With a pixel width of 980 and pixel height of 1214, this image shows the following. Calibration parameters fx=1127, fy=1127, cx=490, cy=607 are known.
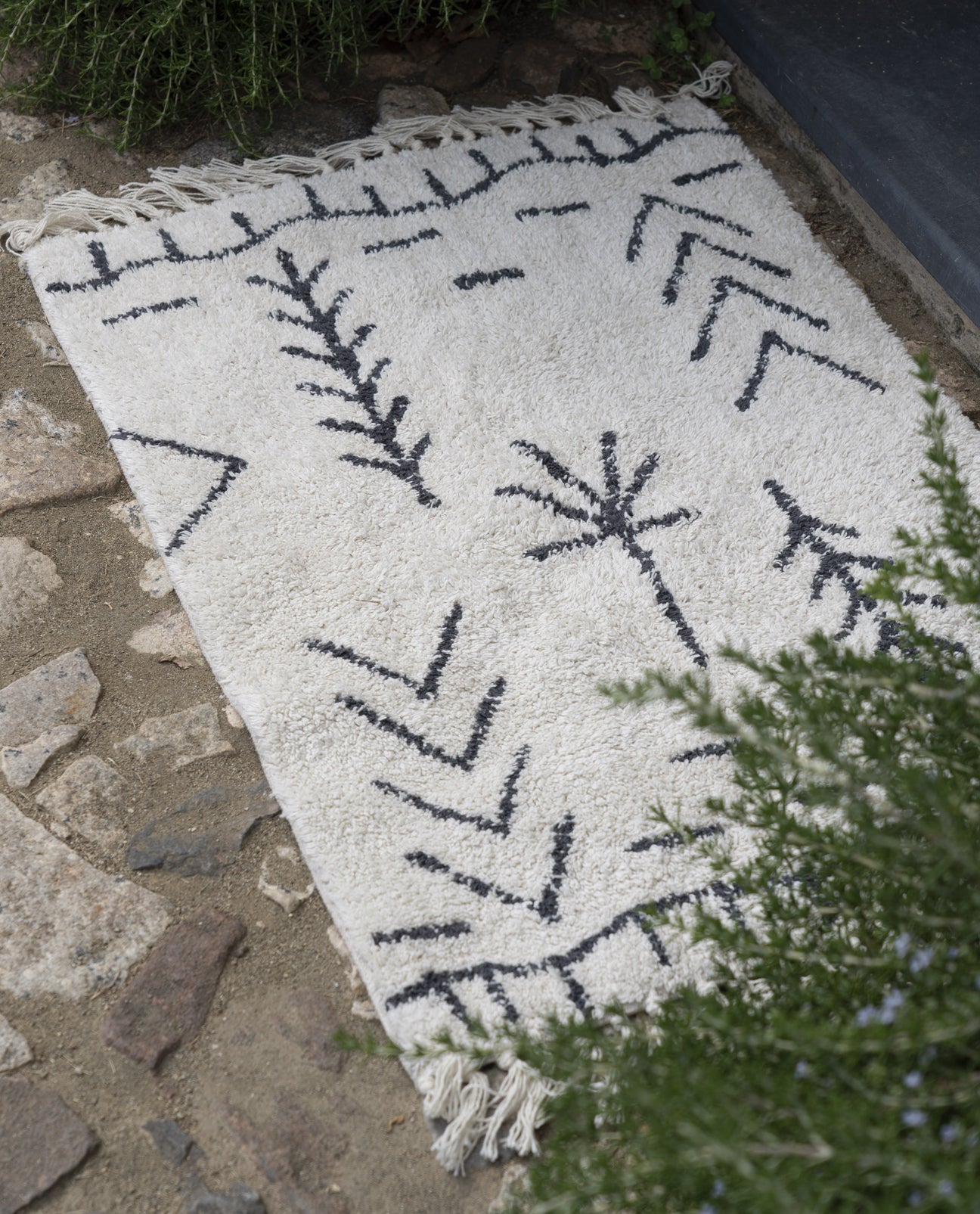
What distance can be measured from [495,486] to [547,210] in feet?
2.42

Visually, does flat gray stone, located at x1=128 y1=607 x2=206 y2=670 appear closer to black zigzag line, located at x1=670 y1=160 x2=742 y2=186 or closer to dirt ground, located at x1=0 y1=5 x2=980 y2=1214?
dirt ground, located at x1=0 y1=5 x2=980 y2=1214

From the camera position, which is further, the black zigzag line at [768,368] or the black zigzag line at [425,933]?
the black zigzag line at [768,368]

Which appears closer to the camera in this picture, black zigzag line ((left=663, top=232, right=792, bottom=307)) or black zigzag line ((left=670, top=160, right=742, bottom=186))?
black zigzag line ((left=663, top=232, right=792, bottom=307))

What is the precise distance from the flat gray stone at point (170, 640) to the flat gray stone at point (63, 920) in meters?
0.31

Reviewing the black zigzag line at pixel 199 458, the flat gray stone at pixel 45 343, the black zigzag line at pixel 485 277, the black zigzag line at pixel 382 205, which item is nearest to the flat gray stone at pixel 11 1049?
the black zigzag line at pixel 199 458

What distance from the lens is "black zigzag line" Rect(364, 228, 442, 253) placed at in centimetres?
217

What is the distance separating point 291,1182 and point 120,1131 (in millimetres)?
204

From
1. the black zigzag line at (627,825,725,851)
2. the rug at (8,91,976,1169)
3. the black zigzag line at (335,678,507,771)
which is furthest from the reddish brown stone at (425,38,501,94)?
the black zigzag line at (627,825,725,851)

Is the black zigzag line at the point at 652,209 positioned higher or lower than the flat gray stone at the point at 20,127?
higher

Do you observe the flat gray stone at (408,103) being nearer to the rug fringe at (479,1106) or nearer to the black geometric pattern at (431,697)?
the black geometric pattern at (431,697)

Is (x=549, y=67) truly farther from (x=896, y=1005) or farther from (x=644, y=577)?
(x=896, y=1005)

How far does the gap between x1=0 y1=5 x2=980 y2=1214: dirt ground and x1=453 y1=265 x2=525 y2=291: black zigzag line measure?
72cm

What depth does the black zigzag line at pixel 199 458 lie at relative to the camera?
1.76 meters

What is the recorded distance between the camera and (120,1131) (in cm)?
128
